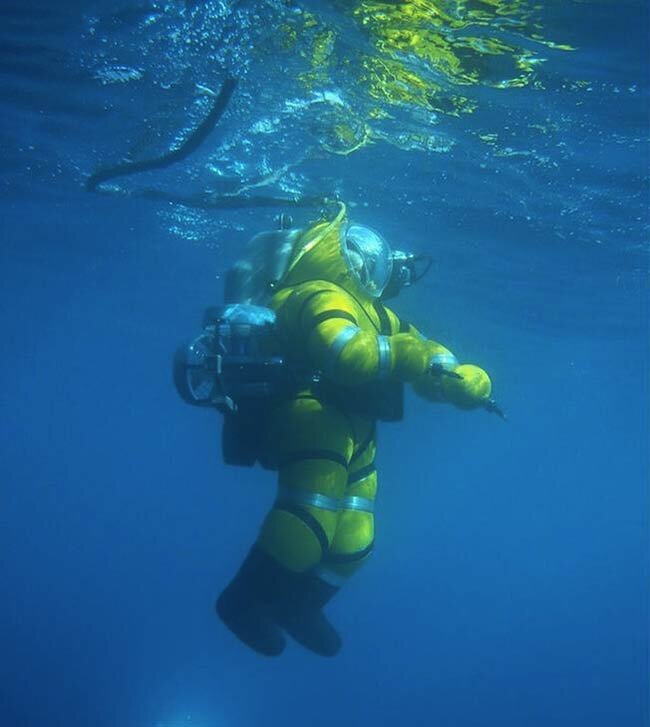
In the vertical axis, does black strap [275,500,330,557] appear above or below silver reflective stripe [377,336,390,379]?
below

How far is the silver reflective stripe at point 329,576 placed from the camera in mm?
5625

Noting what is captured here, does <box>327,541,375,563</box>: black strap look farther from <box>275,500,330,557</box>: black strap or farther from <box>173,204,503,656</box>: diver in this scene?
<box>275,500,330,557</box>: black strap

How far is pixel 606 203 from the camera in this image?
1441cm

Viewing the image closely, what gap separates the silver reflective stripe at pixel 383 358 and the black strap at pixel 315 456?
2.45ft

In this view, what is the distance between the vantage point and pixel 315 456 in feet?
17.4

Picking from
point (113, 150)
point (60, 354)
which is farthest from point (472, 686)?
point (60, 354)

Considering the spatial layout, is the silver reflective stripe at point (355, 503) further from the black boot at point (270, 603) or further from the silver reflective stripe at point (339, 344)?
the silver reflective stripe at point (339, 344)

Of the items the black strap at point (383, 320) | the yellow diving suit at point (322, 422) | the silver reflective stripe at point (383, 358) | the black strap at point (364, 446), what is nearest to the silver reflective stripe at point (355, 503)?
the yellow diving suit at point (322, 422)

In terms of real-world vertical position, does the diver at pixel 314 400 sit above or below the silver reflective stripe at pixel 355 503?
above

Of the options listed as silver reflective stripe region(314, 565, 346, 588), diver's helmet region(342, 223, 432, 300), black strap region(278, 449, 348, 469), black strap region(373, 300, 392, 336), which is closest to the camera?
black strap region(278, 449, 348, 469)

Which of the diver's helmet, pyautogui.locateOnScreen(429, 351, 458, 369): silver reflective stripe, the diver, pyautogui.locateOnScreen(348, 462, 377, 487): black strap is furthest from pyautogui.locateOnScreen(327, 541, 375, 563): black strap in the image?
the diver's helmet

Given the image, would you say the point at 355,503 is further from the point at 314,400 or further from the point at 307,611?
the point at 314,400

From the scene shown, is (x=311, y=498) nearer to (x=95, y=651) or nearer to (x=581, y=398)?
(x=95, y=651)

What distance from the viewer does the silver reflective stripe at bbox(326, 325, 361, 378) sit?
491 cm
